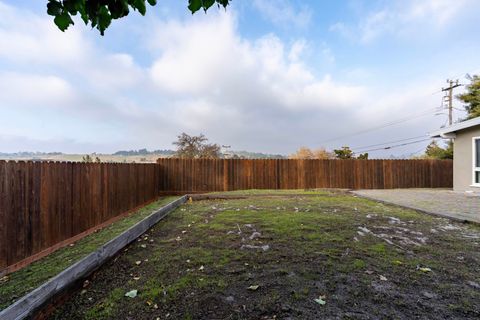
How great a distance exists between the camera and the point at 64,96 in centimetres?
1323

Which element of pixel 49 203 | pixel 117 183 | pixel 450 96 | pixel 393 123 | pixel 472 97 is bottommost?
pixel 49 203

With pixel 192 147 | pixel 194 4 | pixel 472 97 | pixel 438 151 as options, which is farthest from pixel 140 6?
pixel 438 151

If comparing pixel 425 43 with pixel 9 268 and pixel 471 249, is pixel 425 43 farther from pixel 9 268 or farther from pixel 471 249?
pixel 9 268

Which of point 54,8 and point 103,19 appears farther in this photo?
point 103,19

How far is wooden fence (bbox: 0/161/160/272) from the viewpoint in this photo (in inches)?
118

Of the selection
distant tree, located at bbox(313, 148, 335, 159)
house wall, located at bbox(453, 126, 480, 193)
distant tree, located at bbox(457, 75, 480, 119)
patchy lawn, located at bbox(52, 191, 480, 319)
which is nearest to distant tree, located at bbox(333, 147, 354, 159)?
distant tree, located at bbox(313, 148, 335, 159)

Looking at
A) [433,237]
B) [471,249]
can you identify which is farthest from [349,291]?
[433,237]

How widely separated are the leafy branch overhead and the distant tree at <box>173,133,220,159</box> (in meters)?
19.4

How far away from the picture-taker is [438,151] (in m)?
19.9

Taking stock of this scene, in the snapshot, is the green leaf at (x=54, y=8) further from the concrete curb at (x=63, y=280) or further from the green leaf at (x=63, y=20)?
the concrete curb at (x=63, y=280)

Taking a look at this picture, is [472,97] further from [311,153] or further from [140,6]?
[140,6]

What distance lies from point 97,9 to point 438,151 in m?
24.7

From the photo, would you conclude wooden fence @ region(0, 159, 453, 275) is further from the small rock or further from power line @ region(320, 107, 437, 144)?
power line @ region(320, 107, 437, 144)

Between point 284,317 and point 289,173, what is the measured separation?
35.9ft
